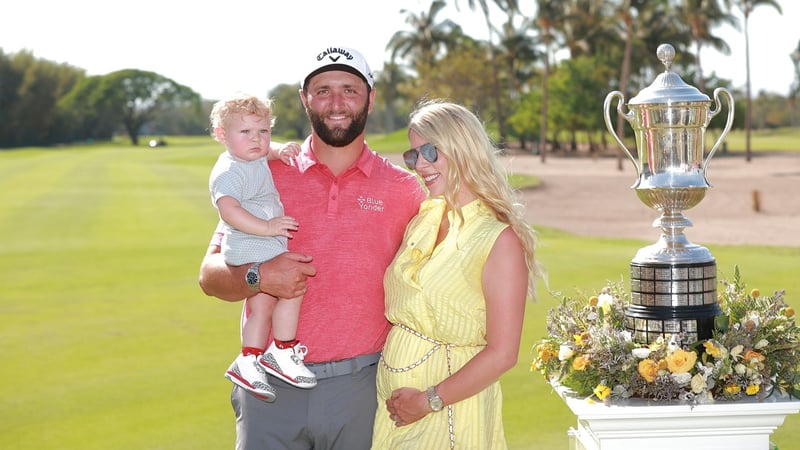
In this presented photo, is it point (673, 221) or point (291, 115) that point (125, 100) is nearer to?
point (291, 115)

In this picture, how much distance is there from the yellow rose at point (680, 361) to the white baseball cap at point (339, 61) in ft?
5.27

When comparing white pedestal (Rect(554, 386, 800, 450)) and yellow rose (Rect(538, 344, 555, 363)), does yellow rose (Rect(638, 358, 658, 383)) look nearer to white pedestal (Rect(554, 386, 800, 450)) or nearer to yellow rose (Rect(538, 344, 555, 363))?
white pedestal (Rect(554, 386, 800, 450))

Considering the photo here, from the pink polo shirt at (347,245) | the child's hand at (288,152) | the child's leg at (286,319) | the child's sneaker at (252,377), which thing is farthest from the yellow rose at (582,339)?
the child's hand at (288,152)

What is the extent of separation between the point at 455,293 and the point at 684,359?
32.4 inches

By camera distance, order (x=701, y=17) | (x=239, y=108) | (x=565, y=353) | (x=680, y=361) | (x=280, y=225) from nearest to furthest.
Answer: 1. (x=680, y=361)
2. (x=565, y=353)
3. (x=280, y=225)
4. (x=239, y=108)
5. (x=701, y=17)

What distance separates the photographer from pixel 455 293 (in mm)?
3654

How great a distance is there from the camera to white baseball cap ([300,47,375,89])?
4.23 metres

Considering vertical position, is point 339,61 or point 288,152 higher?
point 339,61

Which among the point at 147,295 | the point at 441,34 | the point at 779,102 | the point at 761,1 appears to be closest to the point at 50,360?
the point at 147,295

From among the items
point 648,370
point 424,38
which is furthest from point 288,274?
point 424,38

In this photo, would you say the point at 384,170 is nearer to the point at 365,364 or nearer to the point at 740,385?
the point at 365,364

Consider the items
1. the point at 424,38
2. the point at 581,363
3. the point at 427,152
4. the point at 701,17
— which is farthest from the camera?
the point at 424,38

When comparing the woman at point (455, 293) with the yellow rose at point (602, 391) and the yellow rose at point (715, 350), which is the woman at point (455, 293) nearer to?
the yellow rose at point (602, 391)

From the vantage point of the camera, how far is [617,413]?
369 centimetres
